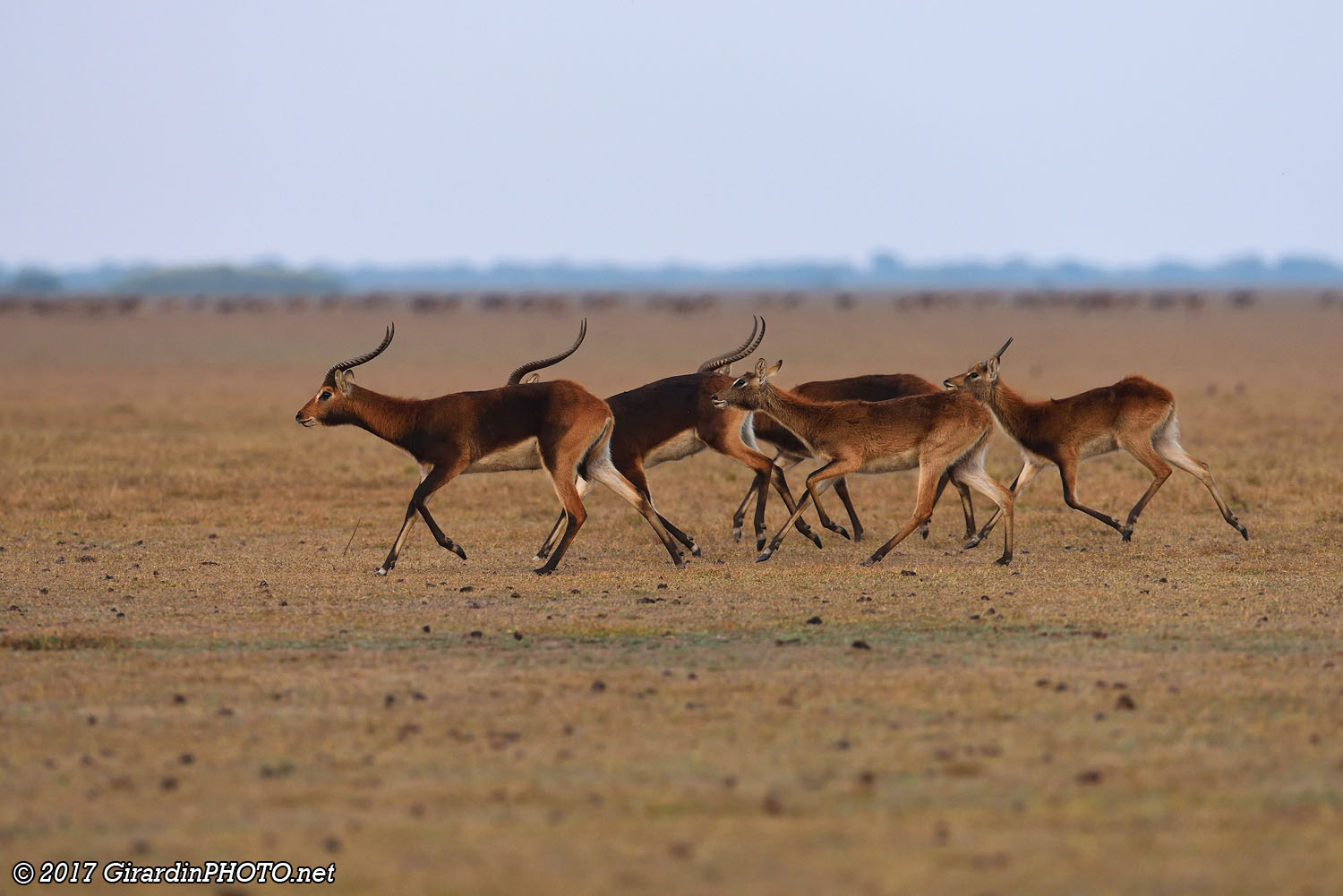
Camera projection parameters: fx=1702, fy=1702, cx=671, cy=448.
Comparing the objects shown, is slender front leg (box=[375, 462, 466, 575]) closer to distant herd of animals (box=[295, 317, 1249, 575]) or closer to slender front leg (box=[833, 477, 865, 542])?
distant herd of animals (box=[295, 317, 1249, 575])

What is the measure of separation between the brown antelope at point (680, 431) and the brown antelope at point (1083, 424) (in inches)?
68.6

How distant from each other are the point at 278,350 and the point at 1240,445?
34.0 meters

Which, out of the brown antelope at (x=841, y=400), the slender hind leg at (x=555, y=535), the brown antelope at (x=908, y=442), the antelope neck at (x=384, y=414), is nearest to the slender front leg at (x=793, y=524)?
the brown antelope at (x=841, y=400)

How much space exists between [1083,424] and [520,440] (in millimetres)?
4590

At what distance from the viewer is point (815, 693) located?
8023mm

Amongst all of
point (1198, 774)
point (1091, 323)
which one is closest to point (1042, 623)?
point (1198, 774)

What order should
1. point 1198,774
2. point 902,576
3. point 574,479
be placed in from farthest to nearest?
point 574,479 < point 902,576 < point 1198,774

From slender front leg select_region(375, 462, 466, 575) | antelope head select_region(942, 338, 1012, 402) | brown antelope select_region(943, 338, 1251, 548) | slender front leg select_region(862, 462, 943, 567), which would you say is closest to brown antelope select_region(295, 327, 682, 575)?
slender front leg select_region(375, 462, 466, 575)

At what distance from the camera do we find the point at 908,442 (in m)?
12.7

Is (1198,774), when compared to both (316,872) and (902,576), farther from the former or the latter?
(902,576)

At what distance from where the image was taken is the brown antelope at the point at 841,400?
46.2 feet

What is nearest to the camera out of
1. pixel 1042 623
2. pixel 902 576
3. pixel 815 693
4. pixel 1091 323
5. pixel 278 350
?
pixel 815 693

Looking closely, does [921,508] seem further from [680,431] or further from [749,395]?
[680,431]

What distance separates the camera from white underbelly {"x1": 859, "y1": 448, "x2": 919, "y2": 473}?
41.8 feet
